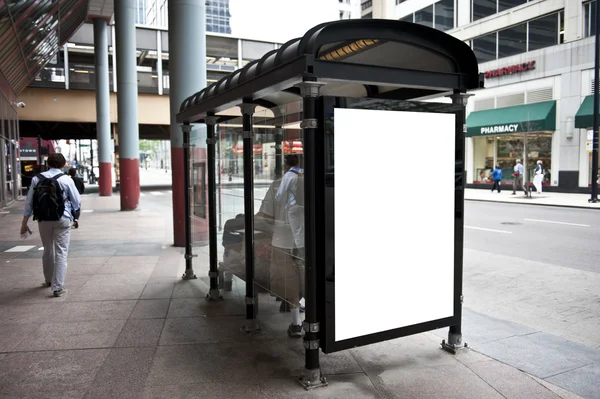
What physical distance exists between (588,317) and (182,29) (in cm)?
849

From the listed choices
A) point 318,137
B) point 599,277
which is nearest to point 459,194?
point 318,137

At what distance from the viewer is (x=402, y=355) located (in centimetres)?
454

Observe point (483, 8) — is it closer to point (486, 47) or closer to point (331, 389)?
point (486, 47)

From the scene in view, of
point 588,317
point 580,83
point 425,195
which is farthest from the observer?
point 580,83

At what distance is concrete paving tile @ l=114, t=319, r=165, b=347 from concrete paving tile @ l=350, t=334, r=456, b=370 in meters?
1.95

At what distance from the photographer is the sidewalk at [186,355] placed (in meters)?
3.81

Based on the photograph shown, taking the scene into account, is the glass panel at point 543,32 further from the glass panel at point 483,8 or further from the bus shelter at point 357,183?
the bus shelter at point 357,183

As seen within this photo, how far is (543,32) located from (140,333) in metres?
27.5

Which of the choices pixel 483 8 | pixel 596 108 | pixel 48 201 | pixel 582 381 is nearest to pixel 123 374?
pixel 48 201

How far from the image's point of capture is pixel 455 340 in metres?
4.57

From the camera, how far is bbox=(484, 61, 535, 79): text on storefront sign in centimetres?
2694

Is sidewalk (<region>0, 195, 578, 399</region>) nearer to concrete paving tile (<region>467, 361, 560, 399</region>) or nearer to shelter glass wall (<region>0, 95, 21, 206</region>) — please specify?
concrete paving tile (<region>467, 361, 560, 399</region>)

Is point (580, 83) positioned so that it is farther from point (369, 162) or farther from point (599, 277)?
point (369, 162)

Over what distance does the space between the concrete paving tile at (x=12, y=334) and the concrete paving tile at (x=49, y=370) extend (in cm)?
28
